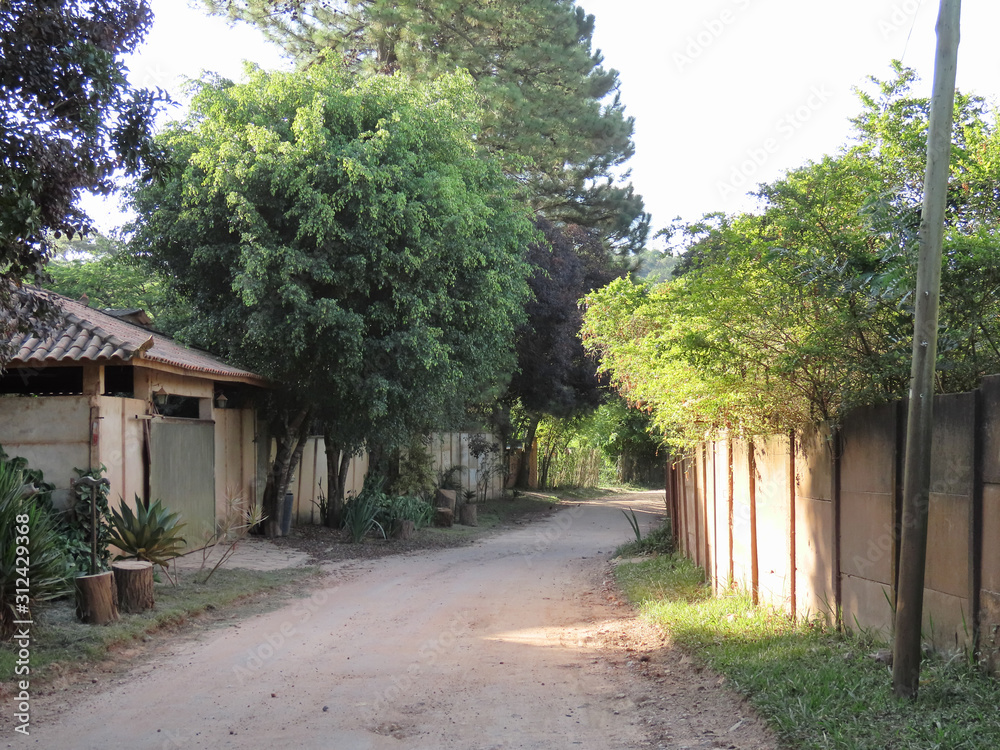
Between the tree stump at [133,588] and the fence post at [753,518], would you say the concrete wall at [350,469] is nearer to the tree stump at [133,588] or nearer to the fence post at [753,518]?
the tree stump at [133,588]

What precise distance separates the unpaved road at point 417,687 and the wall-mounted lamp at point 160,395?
427 centimetres

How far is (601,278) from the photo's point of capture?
26781 mm

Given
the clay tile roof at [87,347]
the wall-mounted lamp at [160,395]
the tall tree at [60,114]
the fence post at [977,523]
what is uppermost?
the tall tree at [60,114]

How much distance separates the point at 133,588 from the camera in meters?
9.23

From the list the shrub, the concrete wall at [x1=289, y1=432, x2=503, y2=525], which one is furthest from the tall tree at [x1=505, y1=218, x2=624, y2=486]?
the shrub

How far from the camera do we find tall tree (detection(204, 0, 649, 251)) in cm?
2333

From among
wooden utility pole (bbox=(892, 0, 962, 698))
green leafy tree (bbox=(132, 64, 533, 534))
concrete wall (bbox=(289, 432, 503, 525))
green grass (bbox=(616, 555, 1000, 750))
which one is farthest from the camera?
concrete wall (bbox=(289, 432, 503, 525))

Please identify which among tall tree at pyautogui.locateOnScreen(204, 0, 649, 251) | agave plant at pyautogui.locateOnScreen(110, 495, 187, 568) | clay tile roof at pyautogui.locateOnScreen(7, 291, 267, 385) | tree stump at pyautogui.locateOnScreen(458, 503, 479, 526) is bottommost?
tree stump at pyautogui.locateOnScreen(458, 503, 479, 526)

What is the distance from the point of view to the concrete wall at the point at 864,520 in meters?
5.32

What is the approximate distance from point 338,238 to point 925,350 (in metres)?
11.3

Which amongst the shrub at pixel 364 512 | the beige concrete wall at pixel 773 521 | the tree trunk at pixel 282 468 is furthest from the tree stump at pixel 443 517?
→ the beige concrete wall at pixel 773 521

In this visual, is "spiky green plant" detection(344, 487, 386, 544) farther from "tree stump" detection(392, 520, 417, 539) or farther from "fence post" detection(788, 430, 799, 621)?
"fence post" detection(788, 430, 799, 621)

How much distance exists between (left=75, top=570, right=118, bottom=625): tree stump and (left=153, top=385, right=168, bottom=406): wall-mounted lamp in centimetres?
494

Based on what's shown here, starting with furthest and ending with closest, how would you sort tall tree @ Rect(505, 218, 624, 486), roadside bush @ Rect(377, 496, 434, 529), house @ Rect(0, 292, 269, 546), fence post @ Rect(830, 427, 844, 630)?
tall tree @ Rect(505, 218, 624, 486) < roadside bush @ Rect(377, 496, 434, 529) < house @ Rect(0, 292, 269, 546) < fence post @ Rect(830, 427, 844, 630)
